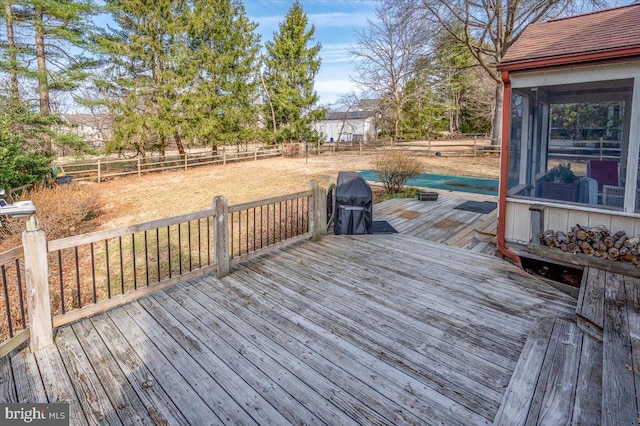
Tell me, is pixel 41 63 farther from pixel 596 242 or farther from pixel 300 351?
pixel 596 242

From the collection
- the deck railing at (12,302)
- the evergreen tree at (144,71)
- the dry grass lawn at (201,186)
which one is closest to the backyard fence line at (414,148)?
the dry grass lawn at (201,186)

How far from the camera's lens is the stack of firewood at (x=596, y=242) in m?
3.44

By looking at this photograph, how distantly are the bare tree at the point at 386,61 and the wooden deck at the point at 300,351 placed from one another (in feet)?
69.6

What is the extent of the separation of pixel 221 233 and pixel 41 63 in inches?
516

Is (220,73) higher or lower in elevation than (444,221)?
higher

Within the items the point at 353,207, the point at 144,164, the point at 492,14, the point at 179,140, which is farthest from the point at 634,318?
the point at 179,140

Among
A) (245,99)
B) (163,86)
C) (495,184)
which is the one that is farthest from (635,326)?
(245,99)

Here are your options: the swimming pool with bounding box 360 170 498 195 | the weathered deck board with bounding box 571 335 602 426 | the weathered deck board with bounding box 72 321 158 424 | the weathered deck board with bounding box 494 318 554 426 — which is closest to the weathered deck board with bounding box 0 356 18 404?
the weathered deck board with bounding box 72 321 158 424

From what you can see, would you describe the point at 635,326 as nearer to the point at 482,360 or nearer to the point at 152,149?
the point at 482,360

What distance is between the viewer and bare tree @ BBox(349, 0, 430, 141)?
23.5 m

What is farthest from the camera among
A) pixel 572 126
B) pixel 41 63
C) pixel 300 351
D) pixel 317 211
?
pixel 41 63

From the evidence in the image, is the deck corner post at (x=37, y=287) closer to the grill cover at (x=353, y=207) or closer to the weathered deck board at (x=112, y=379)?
the weathered deck board at (x=112, y=379)

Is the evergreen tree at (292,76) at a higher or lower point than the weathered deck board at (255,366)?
higher

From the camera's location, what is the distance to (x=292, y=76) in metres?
24.0
